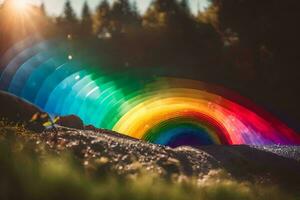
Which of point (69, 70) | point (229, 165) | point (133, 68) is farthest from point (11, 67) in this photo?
point (229, 165)

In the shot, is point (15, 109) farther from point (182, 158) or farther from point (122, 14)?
point (122, 14)

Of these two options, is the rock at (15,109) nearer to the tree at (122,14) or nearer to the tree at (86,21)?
the tree at (122,14)

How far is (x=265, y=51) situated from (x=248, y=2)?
3.24 m

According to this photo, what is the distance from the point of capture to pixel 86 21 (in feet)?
209

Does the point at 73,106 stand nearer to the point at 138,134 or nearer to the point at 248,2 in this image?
the point at 138,134

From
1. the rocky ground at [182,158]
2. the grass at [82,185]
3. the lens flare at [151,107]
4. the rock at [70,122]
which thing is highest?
the lens flare at [151,107]

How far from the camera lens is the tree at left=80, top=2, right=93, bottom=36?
5742 cm

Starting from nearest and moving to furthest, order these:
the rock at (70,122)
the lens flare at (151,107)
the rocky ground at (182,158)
Answer: the rocky ground at (182,158)
the rock at (70,122)
the lens flare at (151,107)

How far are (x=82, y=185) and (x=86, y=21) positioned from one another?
5798 centimetres

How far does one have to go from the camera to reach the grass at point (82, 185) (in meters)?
6.78

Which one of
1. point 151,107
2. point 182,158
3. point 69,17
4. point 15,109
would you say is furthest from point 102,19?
point 182,158

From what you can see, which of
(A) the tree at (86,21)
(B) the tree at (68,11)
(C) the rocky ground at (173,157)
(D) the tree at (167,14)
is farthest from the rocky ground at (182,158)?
(B) the tree at (68,11)

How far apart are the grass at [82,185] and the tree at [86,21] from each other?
1851 inches

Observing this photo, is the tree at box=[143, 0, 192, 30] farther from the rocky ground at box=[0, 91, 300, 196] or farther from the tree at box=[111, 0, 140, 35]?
the rocky ground at box=[0, 91, 300, 196]
